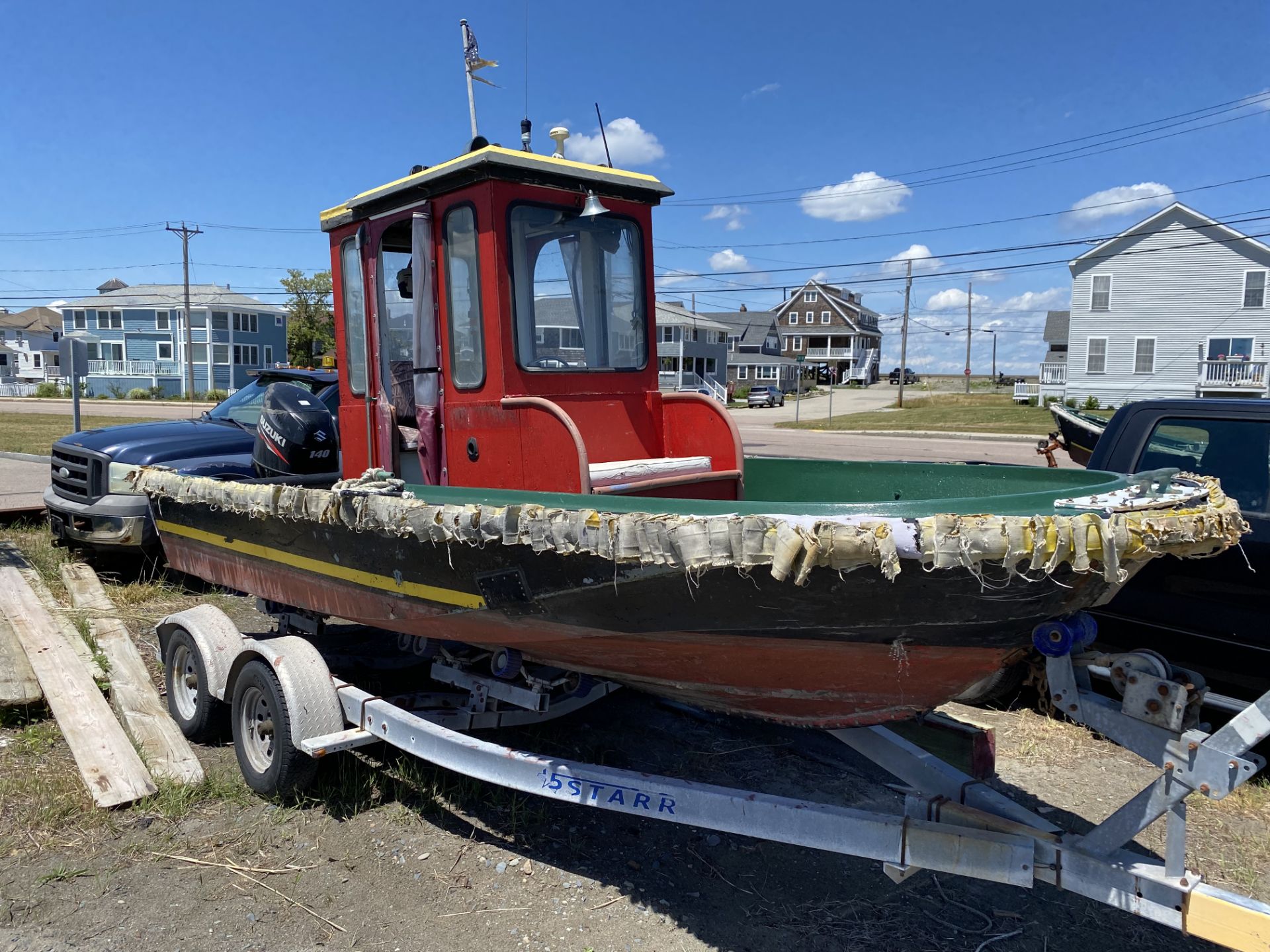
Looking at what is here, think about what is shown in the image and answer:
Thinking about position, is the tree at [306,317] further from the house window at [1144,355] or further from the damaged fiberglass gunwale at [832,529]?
the damaged fiberglass gunwale at [832,529]

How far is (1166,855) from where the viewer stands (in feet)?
7.64

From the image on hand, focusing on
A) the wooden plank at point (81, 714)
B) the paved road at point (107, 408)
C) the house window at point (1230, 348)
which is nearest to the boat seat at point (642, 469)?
the wooden plank at point (81, 714)

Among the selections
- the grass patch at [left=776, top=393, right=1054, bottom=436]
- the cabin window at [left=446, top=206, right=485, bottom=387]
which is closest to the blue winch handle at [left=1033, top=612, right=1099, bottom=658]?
the cabin window at [left=446, top=206, right=485, bottom=387]

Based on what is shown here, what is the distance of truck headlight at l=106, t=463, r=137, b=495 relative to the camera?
7.11 metres

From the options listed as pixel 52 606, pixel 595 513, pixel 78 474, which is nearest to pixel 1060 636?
pixel 595 513

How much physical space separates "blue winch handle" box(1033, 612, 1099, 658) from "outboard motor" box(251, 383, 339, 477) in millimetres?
4120

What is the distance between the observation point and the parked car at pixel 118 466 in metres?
7.12

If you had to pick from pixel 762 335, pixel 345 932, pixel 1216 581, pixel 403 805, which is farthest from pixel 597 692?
pixel 762 335

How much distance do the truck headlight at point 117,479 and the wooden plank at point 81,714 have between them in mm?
1523

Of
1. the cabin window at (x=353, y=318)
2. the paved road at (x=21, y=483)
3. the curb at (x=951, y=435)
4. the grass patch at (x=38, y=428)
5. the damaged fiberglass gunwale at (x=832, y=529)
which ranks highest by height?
the cabin window at (x=353, y=318)

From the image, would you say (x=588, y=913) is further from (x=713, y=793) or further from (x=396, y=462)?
(x=396, y=462)

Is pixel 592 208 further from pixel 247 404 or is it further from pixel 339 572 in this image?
pixel 247 404

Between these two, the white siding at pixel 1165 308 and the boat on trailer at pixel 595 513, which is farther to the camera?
the white siding at pixel 1165 308

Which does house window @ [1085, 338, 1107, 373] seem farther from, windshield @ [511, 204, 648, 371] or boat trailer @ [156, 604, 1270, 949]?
boat trailer @ [156, 604, 1270, 949]
